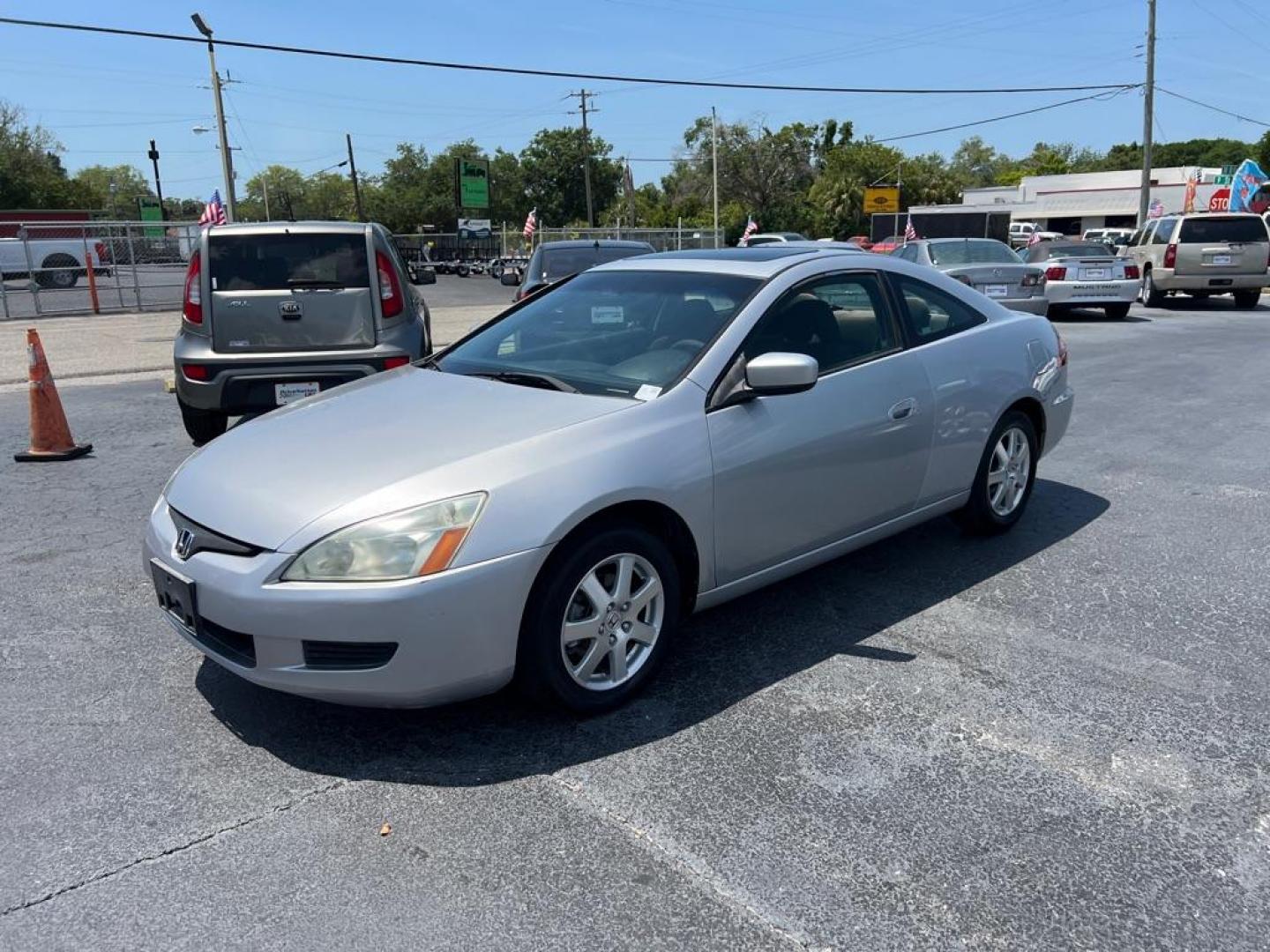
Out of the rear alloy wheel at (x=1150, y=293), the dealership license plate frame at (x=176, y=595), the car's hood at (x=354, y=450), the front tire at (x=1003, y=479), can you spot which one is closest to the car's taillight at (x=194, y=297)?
the car's hood at (x=354, y=450)

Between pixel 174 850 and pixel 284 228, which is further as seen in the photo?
pixel 284 228

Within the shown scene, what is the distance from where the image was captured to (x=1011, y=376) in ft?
17.0

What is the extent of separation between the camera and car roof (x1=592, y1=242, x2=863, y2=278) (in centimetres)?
440

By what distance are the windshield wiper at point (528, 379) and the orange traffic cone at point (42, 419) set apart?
471 centimetres

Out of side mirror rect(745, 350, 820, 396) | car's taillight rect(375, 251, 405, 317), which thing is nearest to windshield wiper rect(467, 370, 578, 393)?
side mirror rect(745, 350, 820, 396)

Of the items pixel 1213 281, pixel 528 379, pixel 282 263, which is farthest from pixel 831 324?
pixel 1213 281

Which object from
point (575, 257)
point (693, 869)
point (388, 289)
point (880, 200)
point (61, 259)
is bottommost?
point (693, 869)

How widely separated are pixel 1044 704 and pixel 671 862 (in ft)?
5.30

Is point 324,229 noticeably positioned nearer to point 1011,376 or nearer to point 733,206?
point 1011,376

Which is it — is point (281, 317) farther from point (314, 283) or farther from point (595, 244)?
point (595, 244)

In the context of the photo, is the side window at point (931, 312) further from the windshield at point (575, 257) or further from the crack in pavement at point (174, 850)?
the windshield at point (575, 257)

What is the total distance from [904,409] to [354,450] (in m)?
2.37

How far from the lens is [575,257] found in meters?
11.9

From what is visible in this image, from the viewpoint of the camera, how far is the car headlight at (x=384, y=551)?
3.05 meters
